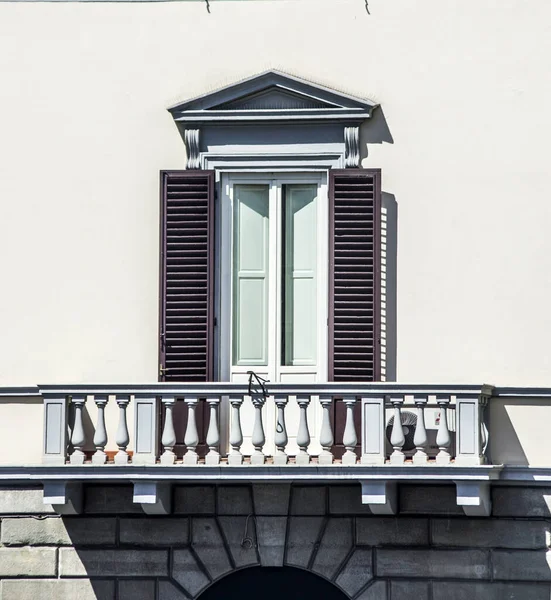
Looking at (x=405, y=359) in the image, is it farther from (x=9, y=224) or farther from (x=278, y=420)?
(x=9, y=224)

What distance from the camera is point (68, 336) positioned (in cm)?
1558

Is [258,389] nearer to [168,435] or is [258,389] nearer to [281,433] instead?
[281,433]

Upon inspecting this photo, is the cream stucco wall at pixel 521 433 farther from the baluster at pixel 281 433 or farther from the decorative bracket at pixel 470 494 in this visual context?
the baluster at pixel 281 433

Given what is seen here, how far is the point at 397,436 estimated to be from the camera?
14.3 meters

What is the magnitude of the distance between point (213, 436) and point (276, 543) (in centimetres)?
138

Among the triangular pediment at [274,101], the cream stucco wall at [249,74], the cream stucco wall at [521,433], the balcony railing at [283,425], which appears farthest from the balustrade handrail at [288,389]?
the triangular pediment at [274,101]

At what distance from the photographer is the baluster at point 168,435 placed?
14453 mm

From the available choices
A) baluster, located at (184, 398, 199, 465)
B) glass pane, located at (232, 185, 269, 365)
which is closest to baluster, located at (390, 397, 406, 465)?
glass pane, located at (232, 185, 269, 365)

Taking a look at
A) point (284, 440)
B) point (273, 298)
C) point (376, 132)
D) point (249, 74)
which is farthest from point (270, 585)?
point (249, 74)

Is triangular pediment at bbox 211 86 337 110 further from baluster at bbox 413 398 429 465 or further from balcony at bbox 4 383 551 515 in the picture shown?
baluster at bbox 413 398 429 465

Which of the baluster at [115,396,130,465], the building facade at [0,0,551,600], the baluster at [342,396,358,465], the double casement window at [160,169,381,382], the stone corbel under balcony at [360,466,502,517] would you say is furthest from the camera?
the double casement window at [160,169,381,382]

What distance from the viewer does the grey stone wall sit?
14.7 meters

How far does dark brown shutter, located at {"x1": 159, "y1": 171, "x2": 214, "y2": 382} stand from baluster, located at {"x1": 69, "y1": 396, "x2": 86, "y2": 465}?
1.01m

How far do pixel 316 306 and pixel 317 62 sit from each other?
2515 mm
